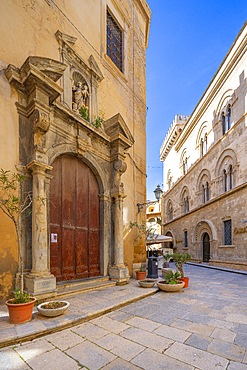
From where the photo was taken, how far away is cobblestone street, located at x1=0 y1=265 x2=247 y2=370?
2512 millimetres

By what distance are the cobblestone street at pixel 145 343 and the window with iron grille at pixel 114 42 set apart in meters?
8.12

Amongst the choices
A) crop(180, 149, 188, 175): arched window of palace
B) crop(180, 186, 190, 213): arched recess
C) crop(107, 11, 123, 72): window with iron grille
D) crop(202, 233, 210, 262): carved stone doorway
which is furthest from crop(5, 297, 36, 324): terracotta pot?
crop(180, 149, 188, 175): arched window of palace

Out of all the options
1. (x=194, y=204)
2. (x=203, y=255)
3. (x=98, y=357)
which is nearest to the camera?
(x=98, y=357)

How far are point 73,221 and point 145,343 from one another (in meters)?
3.60

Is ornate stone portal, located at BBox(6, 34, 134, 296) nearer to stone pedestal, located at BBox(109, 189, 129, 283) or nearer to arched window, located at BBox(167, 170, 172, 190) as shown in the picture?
stone pedestal, located at BBox(109, 189, 129, 283)

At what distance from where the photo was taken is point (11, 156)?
4.57 metres

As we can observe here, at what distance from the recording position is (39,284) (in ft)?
14.1

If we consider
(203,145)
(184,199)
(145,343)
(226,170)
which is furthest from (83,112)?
(184,199)

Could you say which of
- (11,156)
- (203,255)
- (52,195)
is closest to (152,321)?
(52,195)

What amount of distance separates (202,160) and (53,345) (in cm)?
1598

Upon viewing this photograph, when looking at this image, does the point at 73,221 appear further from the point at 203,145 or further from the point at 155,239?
the point at 203,145

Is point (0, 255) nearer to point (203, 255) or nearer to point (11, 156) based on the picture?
point (11, 156)

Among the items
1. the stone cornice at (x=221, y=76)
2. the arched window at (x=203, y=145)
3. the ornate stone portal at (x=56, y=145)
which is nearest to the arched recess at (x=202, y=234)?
the arched window at (x=203, y=145)

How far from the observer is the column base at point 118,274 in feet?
21.2
